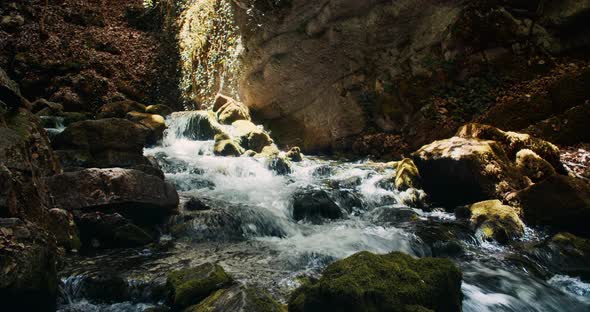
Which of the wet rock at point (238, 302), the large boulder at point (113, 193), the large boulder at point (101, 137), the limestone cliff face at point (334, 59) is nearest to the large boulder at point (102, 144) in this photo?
the large boulder at point (101, 137)

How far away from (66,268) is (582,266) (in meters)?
6.79

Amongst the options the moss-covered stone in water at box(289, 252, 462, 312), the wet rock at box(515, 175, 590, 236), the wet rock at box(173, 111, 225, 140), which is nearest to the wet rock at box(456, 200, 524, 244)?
the wet rock at box(515, 175, 590, 236)

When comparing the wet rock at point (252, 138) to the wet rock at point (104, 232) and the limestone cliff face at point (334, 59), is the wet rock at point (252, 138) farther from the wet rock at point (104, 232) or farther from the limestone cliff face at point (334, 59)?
the wet rock at point (104, 232)

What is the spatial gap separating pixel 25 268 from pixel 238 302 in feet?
5.87

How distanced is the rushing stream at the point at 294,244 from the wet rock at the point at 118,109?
456 cm

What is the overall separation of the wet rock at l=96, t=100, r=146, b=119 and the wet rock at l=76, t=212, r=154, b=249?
900 centimetres

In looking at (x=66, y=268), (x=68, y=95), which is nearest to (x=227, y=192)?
(x=66, y=268)

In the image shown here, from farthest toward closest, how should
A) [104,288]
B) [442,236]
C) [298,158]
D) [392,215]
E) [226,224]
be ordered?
1. [298,158]
2. [392,215]
3. [226,224]
4. [442,236]
5. [104,288]

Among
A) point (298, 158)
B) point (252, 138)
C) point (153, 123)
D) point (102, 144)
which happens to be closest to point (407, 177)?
point (298, 158)

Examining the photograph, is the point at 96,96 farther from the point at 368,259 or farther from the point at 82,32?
the point at 368,259

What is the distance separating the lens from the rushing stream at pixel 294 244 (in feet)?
15.5

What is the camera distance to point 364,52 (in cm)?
1419

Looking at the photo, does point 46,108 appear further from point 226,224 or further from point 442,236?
Answer: point 442,236

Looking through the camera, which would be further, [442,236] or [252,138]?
[252,138]
